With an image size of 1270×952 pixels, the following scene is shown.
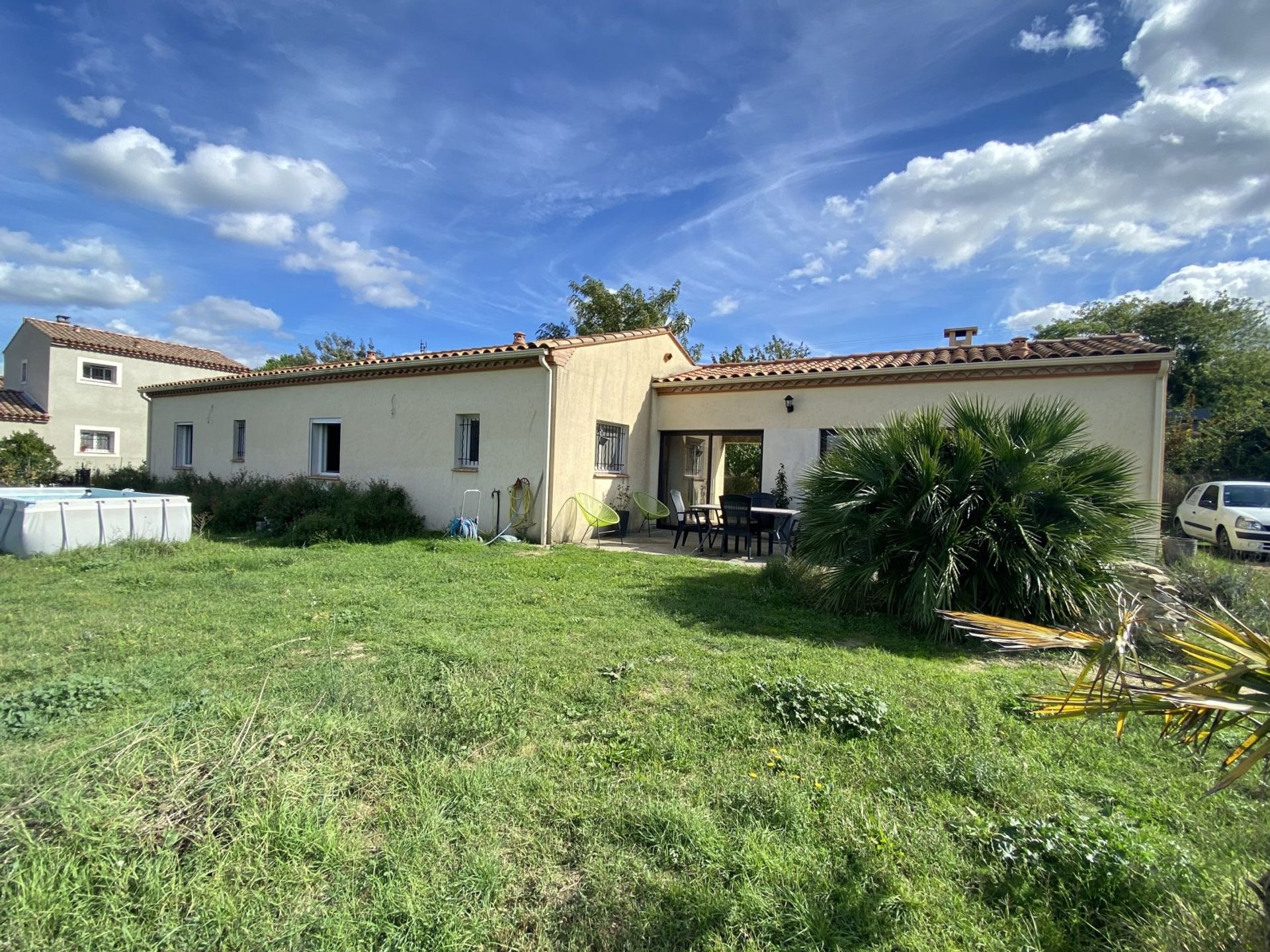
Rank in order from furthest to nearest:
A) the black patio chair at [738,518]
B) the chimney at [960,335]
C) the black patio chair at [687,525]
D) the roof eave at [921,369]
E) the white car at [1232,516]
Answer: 1. the chimney at [960,335]
2. the white car at [1232,516]
3. the black patio chair at [687,525]
4. the black patio chair at [738,518]
5. the roof eave at [921,369]

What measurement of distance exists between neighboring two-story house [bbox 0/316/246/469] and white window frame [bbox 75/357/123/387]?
0.02 m

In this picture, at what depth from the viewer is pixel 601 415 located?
492 inches

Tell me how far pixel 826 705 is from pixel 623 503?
9.91 meters

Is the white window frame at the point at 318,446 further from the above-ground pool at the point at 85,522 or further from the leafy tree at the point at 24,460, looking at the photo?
the leafy tree at the point at 24,460

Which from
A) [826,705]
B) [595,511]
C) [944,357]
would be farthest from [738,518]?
[826,705]

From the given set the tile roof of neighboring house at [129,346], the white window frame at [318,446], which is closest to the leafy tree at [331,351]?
the tile roof of neighboring house at [129,346]

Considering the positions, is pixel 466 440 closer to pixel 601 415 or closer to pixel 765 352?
pixel 601 415

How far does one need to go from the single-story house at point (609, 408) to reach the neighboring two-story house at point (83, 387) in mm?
14861

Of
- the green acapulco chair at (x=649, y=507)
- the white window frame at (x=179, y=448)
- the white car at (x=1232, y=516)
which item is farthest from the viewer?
the white window frame at (x=179, y=448)

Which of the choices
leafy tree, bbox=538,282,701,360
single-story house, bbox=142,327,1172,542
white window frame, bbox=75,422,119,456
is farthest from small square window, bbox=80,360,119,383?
leafy tree, bbox=538,282,701,360

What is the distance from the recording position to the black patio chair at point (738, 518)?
403 inches

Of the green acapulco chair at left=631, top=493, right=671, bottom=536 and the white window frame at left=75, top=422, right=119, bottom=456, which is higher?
the white window frame at left=75, top=422, right=119, bottom=456

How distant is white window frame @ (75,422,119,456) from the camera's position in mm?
24444

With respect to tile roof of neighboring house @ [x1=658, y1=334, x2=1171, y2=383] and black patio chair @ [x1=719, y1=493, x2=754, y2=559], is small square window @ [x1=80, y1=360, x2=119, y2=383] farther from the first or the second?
black patio chair @ [x1=719, y1=493, x2=754, y2=559]
